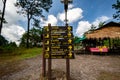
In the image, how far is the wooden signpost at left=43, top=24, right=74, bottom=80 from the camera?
34.0ft

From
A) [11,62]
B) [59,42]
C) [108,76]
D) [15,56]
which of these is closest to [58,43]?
[59,42]

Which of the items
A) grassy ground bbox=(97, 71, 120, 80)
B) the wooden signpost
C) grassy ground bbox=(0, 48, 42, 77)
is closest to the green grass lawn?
grassy ground bbox=(0, 48, 42, 77)

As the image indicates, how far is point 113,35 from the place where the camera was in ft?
90.2

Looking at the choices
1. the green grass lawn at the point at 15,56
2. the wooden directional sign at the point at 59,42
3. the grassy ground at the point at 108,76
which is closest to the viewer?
the wooden directional sign at the point at 59,42

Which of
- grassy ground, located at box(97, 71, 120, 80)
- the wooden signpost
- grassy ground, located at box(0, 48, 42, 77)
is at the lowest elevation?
grassy ground, located at box(97, 71, 120, 80)

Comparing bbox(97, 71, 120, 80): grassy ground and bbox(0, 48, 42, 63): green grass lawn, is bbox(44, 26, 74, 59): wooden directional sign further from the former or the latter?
bbox(0, 48, 42, 63): green grass lawn

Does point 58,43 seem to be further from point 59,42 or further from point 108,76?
point 108,76

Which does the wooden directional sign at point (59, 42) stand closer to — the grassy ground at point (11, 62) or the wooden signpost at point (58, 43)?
the wooden signpost at point (58, 43)

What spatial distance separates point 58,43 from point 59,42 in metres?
0.07

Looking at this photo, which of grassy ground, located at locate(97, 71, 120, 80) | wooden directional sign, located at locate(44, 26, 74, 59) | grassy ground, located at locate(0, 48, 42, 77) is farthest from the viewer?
grassy ground, located at locate(0, 48, 42, 77)

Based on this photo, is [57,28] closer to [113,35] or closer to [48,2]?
[113,35]

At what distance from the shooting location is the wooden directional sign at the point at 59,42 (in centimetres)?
1036

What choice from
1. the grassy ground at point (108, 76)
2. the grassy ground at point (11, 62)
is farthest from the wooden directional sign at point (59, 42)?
the grassy ground at point (11, 62)

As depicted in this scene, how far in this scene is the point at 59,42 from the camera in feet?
34.5
